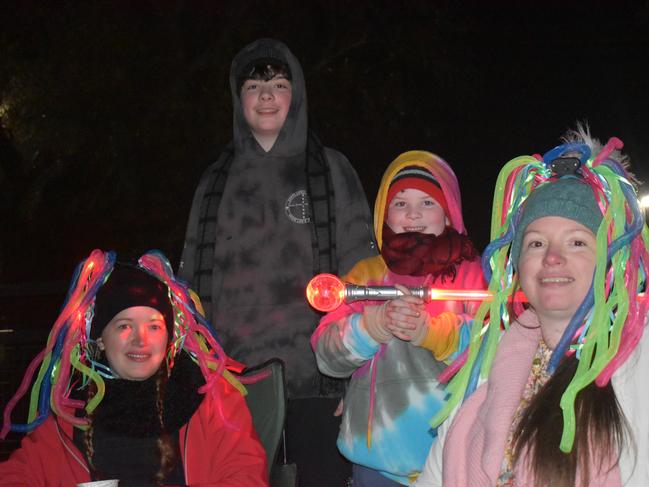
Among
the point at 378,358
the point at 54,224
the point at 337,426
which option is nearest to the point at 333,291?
the point at 378,358

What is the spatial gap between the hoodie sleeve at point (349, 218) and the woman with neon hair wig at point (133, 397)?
2.49 ft

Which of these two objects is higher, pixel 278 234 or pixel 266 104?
pixel 266 104

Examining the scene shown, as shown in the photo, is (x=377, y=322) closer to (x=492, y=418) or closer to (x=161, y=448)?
(x=492, y=418)

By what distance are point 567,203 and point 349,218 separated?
1549mm

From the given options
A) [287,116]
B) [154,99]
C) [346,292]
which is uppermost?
[154,99]

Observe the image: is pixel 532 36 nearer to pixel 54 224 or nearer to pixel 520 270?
pixel 54 224

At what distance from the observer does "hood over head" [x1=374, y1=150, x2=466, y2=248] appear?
3.78m

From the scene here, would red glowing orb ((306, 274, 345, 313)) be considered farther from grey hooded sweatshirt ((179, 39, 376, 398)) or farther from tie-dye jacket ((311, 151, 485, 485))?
grey hooded sweatshirt ((179, 39, 376, 398))

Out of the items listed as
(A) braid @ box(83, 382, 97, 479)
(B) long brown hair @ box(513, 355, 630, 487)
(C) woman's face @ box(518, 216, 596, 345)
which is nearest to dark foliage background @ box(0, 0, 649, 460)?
(A) braid @ box(83, 382, 97, 479)

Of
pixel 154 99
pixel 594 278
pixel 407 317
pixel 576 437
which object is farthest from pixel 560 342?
pixel 154 99

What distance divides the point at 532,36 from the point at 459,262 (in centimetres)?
1725

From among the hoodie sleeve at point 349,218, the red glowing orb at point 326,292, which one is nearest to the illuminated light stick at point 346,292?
the red glowing orb at point 326,292

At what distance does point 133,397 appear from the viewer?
3496mm

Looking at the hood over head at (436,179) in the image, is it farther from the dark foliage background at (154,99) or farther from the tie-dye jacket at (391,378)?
the dark foliage background at (154,99)
